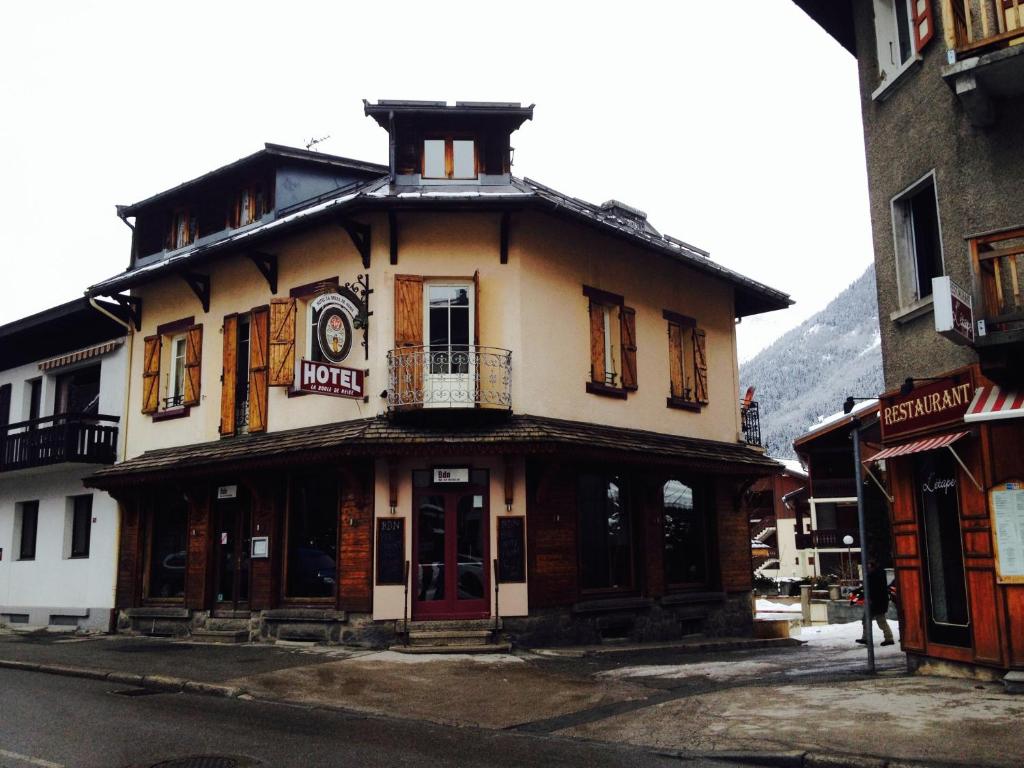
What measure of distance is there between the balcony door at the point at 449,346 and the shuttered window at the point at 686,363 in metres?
5.48

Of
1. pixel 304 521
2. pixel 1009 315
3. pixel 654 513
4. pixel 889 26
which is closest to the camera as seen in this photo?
pixel 1009 315

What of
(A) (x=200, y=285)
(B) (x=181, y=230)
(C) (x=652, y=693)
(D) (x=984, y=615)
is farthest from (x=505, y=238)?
(D) (x=984, y=615)

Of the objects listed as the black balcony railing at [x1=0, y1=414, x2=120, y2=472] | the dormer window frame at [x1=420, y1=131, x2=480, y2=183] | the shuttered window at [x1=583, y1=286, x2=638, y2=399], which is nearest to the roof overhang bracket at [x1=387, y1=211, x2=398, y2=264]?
the dormer window frame at [x1=420, y1=131, x2=480, y2=183]

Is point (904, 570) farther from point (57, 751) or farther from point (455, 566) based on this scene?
point (57, 751)

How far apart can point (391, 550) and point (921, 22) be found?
37.0 ft

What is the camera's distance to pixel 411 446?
631 inches

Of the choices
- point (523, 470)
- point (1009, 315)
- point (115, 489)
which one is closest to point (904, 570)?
point (1009, 315)

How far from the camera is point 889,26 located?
13.7 m

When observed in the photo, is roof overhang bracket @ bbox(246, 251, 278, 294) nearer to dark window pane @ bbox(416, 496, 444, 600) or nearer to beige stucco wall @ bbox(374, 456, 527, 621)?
beige stucco wall @ bbox(374, 456, 527, 621)

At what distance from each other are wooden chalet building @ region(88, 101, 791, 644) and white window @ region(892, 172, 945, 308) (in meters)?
5.98

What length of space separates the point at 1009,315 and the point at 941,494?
2587 mm

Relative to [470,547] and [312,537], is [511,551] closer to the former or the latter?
[470,547]

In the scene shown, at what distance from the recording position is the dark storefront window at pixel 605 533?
18047 millimetres

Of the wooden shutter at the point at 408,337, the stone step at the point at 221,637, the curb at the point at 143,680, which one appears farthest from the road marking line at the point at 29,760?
the stone step at the point at 221,637
